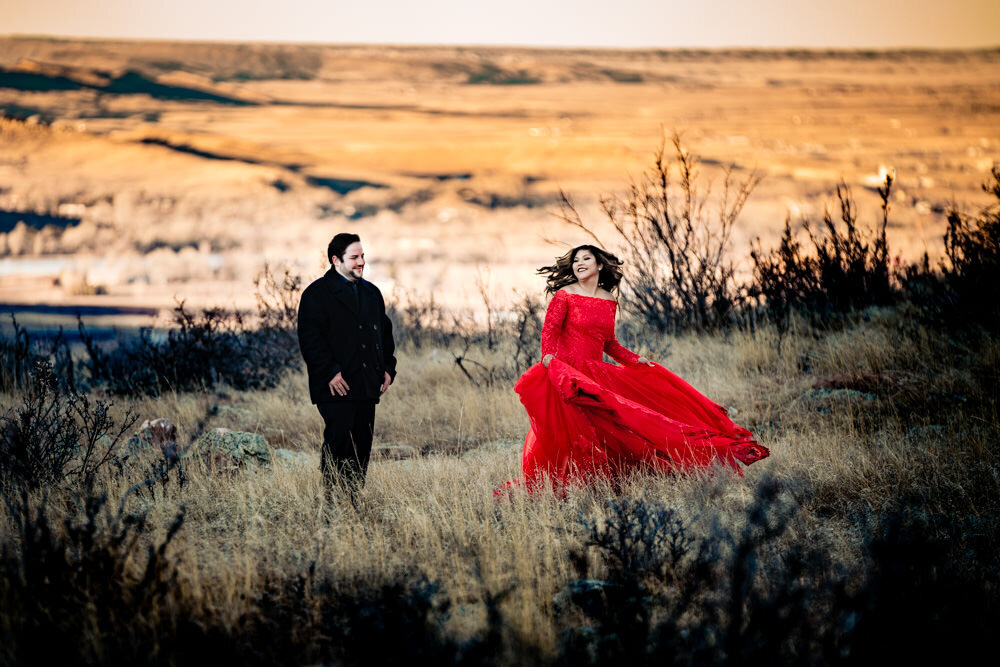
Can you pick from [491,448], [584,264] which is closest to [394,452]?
[491,448]

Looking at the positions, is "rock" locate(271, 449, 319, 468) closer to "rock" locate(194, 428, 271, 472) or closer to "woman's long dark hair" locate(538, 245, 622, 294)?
"rock" locate(194, 428, 271, 472)

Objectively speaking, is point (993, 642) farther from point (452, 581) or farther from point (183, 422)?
point (183, 422)

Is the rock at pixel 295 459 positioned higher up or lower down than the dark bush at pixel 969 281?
lower down

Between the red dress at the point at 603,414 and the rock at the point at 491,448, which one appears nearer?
the red dress at the point at 603,414

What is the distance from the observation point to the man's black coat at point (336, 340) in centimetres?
538

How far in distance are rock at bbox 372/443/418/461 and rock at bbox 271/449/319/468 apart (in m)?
0.93

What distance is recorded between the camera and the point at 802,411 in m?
7.82

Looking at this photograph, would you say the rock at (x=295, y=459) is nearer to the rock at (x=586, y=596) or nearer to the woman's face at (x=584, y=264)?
the woman's face at (x=584, y=264)

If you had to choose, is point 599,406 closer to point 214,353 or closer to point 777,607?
point 777,607

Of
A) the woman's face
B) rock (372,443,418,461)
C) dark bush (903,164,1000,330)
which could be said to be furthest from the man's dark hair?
dark bush (903,164,1000,330)

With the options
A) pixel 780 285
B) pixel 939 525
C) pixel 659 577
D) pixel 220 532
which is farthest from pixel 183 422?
pixel 780 285

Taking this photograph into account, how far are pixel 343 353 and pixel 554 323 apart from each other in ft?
4.99

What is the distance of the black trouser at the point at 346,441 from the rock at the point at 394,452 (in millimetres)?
2115

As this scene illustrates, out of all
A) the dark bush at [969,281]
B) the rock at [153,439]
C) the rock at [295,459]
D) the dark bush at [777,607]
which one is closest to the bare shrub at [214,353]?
the rock at [153,439]
